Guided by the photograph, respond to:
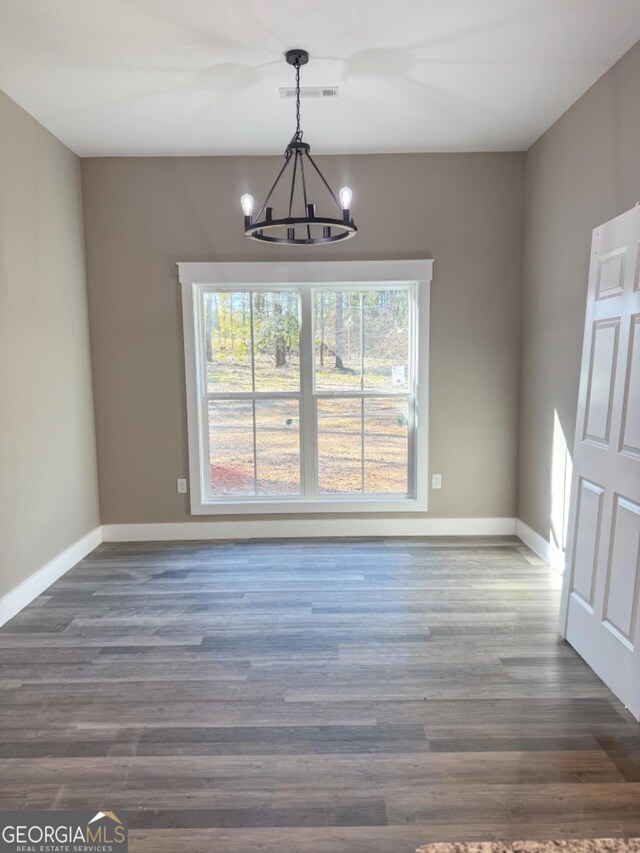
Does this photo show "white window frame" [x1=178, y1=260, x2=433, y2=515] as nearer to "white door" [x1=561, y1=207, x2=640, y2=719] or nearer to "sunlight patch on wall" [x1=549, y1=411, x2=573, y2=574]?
"sunlight patch on wall" [x1=549, y1=411, x2=573, y2=574]

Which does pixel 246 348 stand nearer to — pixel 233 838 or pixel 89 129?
pixel 89 129

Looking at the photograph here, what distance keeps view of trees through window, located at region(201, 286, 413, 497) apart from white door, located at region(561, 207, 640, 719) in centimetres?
171

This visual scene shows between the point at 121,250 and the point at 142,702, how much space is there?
317 cm

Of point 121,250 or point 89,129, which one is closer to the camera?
point 89,129

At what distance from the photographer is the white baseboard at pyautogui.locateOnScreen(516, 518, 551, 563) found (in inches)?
140

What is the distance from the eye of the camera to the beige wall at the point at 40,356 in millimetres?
2912

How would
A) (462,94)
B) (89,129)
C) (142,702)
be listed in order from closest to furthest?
(142,702) < (462,94) < (89,129)

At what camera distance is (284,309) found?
Result: 4023 mm

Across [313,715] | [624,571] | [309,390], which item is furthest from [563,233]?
[313,715]

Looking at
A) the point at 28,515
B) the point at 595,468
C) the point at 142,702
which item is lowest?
the point at 142,702

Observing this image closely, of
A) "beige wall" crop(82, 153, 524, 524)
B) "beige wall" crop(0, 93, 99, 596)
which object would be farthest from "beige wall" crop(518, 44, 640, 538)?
"beige wall" crop(0, 93, 99, 596)

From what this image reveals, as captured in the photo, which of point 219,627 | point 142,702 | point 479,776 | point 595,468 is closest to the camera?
point 479,776

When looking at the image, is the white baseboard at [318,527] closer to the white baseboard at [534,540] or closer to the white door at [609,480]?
A: the white baseboard at [534,540]

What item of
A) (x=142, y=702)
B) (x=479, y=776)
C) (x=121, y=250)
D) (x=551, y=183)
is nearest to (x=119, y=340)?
(x=121, y=250)
